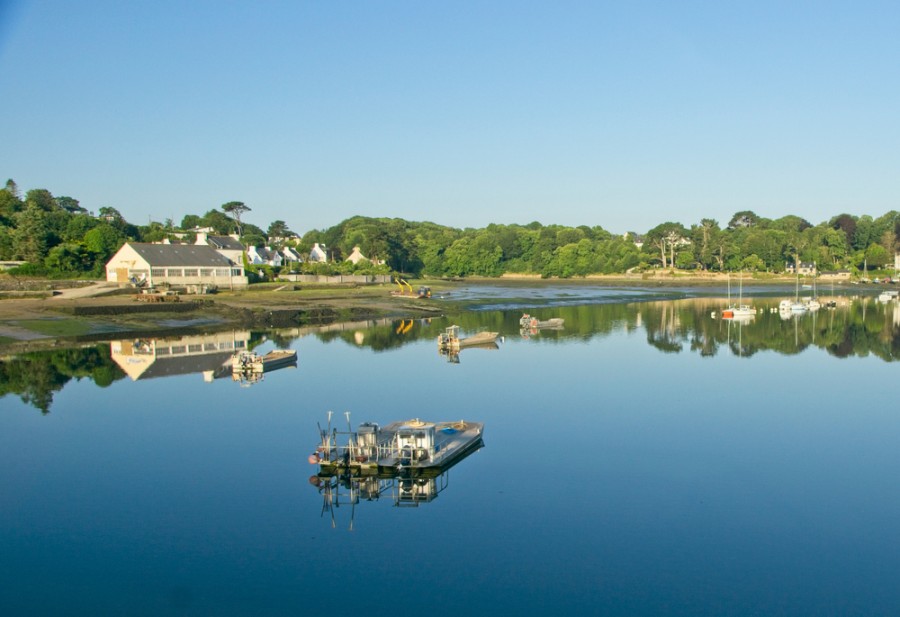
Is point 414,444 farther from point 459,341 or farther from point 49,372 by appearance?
point 459,341

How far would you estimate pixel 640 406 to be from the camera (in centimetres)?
3722

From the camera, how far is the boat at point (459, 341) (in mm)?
57531

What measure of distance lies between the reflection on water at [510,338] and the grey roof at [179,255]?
28.1 metres

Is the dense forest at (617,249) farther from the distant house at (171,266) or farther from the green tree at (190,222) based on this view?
the distant house at (171,266)

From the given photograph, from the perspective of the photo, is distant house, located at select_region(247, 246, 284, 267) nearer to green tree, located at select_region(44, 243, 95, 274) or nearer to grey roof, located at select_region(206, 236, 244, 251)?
grey roof, located at select_region(206, 236, 244, 251)

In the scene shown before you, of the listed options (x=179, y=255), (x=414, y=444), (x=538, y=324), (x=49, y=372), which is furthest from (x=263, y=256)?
(x=414, y=444)

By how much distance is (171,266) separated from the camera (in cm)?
9306

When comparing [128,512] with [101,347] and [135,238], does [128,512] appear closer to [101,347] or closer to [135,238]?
[101,347]

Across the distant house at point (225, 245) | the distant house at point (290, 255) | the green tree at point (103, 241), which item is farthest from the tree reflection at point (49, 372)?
the distant house at point (290, 255)

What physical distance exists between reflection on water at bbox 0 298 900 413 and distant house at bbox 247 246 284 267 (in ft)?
188

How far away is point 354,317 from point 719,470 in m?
60.0

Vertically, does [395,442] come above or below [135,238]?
below

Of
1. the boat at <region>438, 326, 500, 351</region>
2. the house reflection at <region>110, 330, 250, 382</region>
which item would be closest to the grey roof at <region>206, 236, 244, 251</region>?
the house reflection at <region>110, 330, 250, 382</region>

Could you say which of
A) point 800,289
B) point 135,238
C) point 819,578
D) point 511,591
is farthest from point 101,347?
point 800,289
